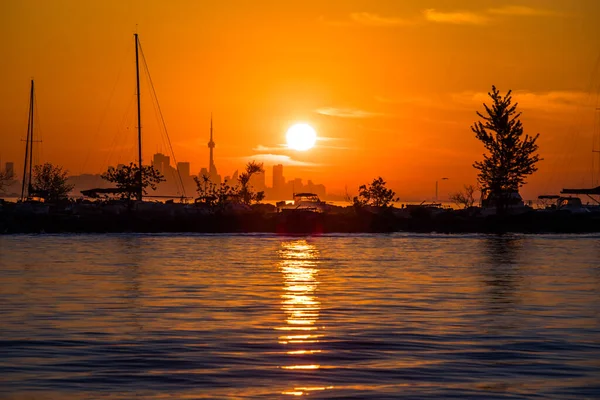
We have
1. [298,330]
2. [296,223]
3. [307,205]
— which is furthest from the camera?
[307,205]

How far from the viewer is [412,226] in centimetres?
11081

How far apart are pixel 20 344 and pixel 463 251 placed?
49719 millimetres

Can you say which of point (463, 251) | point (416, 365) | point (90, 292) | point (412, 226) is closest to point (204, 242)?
point (463, 251)

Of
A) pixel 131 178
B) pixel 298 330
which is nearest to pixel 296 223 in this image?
pixel 131 178

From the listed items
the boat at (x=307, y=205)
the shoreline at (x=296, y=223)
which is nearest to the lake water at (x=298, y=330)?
the shoreline at (x=296, y=223)

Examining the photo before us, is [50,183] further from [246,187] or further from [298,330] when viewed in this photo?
[298,330]

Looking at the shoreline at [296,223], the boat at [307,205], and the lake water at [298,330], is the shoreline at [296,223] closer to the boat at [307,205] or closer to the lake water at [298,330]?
the boat at [307,205]

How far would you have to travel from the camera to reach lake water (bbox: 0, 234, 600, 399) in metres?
17.9

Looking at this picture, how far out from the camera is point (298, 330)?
25484 mm

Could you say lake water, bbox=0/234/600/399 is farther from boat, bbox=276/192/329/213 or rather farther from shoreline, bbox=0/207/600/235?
boat, bbox=276/192/329/213

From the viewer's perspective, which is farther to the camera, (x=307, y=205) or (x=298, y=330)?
(x=307, y=205)

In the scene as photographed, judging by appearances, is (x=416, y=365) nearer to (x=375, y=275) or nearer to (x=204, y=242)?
(x=375, y=275)

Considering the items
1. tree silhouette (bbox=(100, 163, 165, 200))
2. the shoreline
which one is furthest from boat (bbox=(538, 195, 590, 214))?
tree silhouette (bbox=(100, 163, 165, 200))

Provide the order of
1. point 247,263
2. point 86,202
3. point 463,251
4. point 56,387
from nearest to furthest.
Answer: point 56,387, point 247,263, point 463,251, point 86,202
